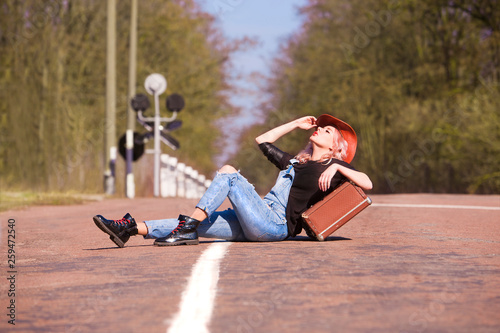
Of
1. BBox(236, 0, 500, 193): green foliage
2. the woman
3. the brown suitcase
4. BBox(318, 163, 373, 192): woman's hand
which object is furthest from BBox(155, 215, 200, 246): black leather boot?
BBox(236, 0, 500, 193): green foliage

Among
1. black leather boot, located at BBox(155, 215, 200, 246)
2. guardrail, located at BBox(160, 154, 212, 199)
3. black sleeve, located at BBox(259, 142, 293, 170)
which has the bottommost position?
guardrail, located at BBox(160, 154, 212, 199)

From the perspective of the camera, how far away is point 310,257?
7.16 m

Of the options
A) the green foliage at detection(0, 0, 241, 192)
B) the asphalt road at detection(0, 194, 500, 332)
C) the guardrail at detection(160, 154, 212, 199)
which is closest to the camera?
the asphalt road at detection(0, 194, 500, 332)

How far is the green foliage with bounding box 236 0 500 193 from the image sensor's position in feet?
87.7

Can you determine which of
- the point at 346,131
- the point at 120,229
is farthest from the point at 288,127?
the point at 120,229

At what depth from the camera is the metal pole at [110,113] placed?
2412cm

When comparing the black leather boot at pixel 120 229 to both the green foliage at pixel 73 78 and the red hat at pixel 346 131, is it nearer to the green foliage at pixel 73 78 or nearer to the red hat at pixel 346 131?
the red hat at pixel 346 131

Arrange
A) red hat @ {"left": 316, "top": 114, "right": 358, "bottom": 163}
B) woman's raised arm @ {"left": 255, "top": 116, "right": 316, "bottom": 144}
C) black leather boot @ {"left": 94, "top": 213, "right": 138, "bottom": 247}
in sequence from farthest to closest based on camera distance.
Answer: woman's raised arm @ {"left": 255, "top": 116, "right": 316, "bottom": 144} < red hat @ {"left": 316, "top": 114, "right": 358, "bottom": 163} < black leather boot @ {"left": 94, "top": 213, "right": 138, "bottom": 247}

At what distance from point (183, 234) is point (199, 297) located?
8.80 ft

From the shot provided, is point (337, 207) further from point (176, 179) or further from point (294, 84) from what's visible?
point (294, 84)

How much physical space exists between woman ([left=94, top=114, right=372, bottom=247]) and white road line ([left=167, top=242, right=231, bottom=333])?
0.65 meters

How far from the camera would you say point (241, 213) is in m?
7.96

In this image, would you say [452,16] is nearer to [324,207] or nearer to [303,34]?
[303,34]

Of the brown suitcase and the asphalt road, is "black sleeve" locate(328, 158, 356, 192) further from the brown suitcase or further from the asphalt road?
the asphalt road
